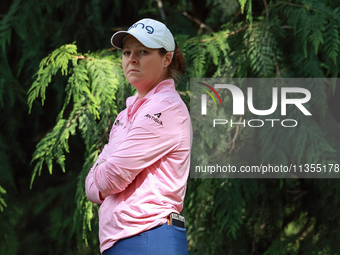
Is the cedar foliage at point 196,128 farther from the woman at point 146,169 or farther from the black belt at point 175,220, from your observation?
the black belt at point 175,220

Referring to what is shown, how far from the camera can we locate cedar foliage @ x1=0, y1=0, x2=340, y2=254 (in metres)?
2.24

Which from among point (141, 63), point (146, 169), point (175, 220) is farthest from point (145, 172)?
point (141, 63)

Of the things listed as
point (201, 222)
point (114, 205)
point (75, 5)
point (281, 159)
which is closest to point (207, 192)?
point (201, 222)

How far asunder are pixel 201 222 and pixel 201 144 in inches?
20.9

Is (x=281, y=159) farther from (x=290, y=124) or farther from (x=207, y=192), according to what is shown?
(x=207, y=192)

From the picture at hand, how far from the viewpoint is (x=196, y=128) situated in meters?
2.36

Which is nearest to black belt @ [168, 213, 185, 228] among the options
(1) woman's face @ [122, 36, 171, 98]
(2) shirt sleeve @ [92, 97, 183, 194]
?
(2) shirt sleeve @ [92, 97, 183, 194]

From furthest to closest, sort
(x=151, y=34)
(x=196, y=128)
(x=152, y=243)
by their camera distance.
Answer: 1. (x=196, y=128)
2. (x=151, y=34)
3. (x=152, y=243)

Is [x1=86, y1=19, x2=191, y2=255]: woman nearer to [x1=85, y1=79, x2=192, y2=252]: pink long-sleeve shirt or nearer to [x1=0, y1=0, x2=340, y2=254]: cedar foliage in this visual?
[x1=85, y1=79, x2=192, y2=252]: pink long-sleeve shirt

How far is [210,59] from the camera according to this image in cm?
259

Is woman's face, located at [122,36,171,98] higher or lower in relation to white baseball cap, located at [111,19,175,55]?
lower

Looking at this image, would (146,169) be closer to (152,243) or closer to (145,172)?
(145,172)

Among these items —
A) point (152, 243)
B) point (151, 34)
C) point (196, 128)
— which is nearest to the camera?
point (152, 243)

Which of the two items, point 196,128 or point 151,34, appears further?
point 196,128
